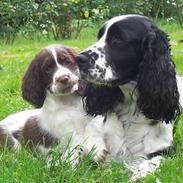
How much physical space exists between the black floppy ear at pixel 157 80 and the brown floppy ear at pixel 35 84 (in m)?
0.92

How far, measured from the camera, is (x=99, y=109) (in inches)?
197

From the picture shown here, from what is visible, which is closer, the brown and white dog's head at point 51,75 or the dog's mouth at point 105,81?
the dog's mouth at point 105,81

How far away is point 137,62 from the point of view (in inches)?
185

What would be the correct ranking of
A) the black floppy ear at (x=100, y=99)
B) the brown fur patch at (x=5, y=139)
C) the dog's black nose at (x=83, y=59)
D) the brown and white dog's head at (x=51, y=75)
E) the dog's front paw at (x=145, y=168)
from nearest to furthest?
the dog's front paw at (x=145, y=168), the dog's black nose at (x=83, y=59), the black floppy ear at (x=100, y=99), the brown and white dog's head at (x=51, y=75), the brown fur patch at (x=5, y=139)

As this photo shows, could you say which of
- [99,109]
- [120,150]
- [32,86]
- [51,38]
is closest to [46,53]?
[32,86]

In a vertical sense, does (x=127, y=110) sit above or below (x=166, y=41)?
below

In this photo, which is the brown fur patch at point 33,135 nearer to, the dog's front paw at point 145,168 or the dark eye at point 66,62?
the dark eye at point 66,62

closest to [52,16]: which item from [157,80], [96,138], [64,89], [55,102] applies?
[55,102]

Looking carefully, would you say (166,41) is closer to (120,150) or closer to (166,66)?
(166,66)

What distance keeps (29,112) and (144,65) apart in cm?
154

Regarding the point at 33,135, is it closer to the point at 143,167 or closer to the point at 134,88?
the point at 134,88

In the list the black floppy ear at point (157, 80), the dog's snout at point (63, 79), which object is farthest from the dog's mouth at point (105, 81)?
the dog's snout at point (63, 79)

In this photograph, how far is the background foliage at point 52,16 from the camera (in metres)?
15.1

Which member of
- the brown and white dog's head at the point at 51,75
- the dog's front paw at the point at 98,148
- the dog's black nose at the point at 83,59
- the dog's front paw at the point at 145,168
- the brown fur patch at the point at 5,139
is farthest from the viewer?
the brown fur patch at the point at 5,139
